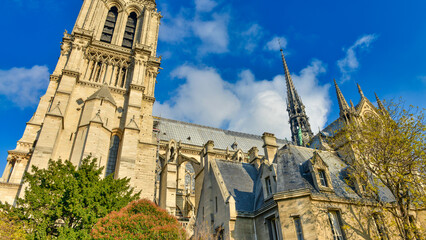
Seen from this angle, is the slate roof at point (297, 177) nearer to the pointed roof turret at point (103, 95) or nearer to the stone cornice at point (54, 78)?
the pointed roof turret at point (103, 95)

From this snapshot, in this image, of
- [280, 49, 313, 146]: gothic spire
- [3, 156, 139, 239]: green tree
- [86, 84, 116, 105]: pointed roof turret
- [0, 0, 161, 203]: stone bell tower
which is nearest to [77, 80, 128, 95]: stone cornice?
[0, 0, 161, 203]: stone bell tower

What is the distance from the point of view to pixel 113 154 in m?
25.2

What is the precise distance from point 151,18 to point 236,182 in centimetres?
2769

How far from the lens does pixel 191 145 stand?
38.8 meters

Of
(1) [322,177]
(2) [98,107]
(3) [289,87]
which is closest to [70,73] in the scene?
(2) [98,107]

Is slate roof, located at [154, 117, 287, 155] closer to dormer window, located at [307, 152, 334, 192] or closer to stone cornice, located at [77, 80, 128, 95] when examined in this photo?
stone cornice, located at [77, 80, 128, 95]

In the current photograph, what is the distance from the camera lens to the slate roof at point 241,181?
15472mm

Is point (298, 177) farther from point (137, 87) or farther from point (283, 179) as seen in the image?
point (137, 87)

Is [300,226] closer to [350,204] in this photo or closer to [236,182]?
[350,204]

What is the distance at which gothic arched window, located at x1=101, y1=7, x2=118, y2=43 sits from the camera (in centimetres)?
3387

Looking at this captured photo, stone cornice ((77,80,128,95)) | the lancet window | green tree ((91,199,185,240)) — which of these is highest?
the lancet window

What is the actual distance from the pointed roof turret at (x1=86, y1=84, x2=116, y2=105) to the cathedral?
0.10 metres

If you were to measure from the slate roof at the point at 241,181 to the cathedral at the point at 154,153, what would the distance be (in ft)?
0.24

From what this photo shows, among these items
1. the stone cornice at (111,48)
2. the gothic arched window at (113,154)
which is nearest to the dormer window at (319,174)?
the gothic arched window at (113,154)
